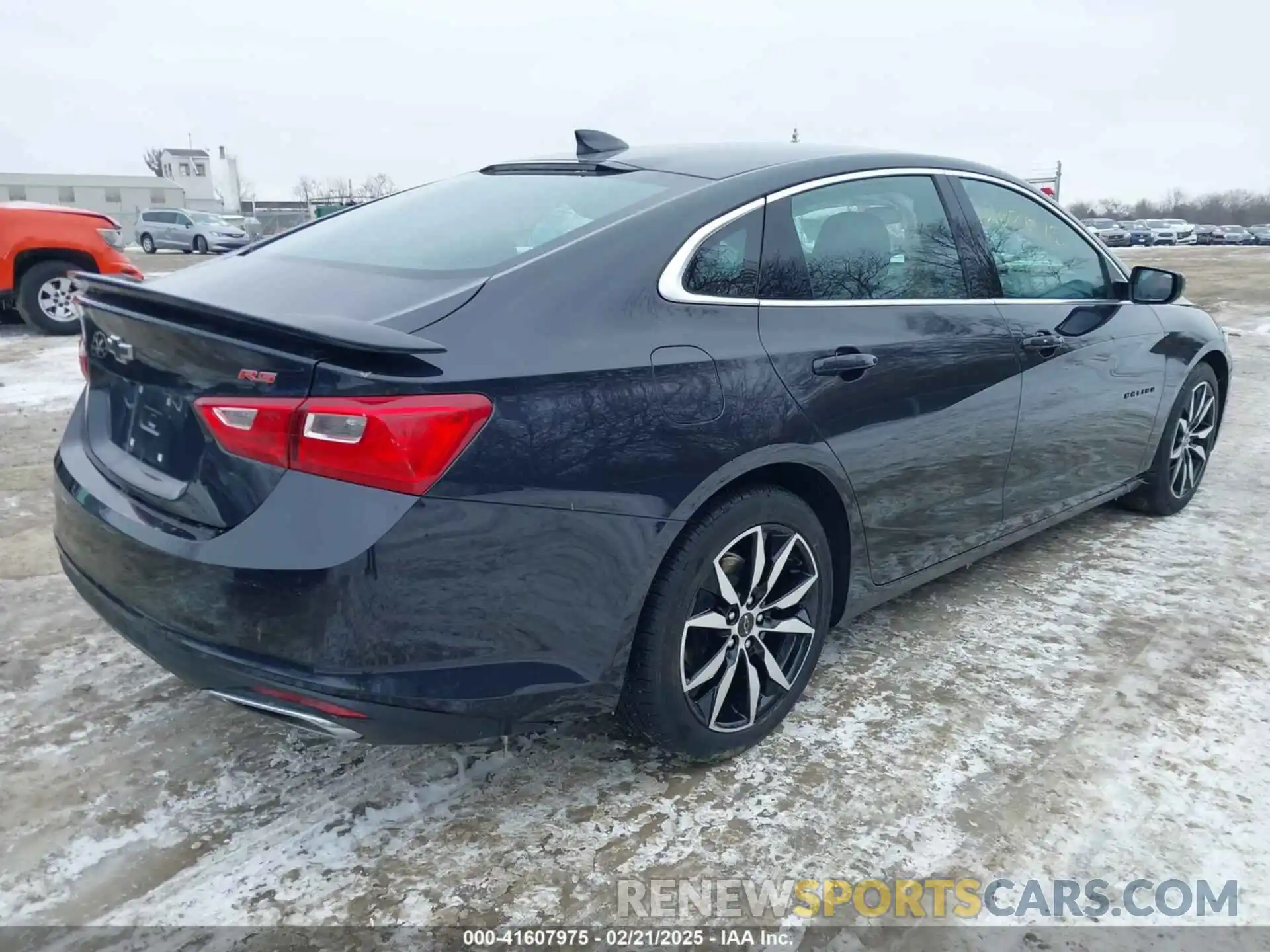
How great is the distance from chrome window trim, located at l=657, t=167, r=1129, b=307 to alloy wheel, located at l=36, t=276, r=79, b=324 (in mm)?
8471

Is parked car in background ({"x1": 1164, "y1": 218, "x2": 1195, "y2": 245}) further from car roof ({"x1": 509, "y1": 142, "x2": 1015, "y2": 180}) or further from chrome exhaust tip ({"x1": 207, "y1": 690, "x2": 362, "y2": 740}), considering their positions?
Result: chrome exhaust tip ({"x1": 207, "y1": 690, "x2": 362, "y2": 740})

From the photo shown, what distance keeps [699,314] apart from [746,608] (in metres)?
0.81

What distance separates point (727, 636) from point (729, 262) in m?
1.01

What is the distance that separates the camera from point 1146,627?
3494mm

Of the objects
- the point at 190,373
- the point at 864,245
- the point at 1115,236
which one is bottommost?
the point at 190,373

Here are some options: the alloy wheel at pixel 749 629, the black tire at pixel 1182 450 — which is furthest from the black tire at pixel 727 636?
the black tire at pixel 1182 450

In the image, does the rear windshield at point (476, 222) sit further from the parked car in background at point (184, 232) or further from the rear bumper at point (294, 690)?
the parked car in background at point (184, 232)

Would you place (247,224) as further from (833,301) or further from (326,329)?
(326,329)

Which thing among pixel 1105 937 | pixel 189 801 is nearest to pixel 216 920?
pixel 189 801

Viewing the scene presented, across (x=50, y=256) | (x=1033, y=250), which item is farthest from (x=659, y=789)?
(x=50, y=256)

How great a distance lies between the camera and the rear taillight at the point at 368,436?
189cm

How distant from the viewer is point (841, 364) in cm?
270

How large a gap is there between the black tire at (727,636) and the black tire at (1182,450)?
8.45 ft

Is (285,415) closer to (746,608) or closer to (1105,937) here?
(746,608)
